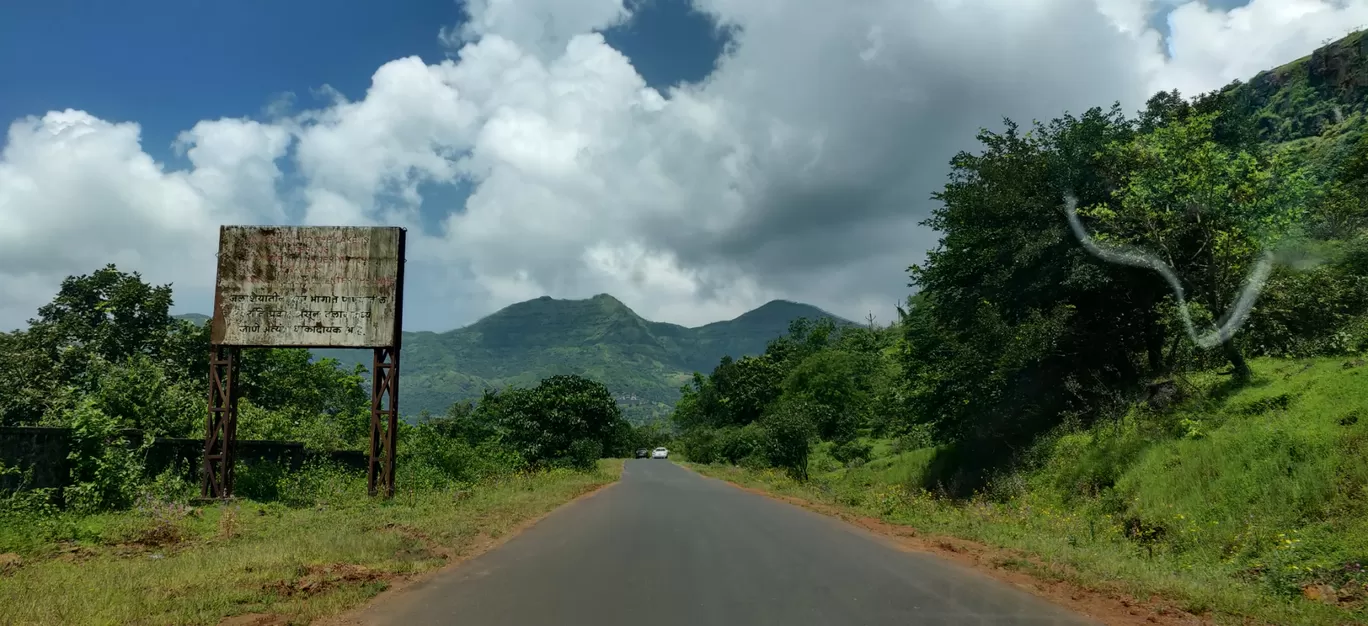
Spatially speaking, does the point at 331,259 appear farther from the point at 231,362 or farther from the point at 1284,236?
the point at 1284,236

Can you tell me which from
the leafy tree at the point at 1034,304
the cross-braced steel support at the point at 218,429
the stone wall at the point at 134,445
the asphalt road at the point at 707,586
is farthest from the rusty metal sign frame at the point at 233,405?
the leafy tree at the point at 1034,304

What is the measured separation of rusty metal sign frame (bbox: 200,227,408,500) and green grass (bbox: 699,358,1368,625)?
12330 millimetres

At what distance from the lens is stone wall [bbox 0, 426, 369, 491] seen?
1459cm

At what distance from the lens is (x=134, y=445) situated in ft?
58.5

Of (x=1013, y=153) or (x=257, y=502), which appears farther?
(x=1013, y=153)

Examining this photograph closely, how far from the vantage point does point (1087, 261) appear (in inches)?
819

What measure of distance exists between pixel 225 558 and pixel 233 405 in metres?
11.2

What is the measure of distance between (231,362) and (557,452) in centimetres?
2073

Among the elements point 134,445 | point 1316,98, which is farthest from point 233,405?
point 1316,98

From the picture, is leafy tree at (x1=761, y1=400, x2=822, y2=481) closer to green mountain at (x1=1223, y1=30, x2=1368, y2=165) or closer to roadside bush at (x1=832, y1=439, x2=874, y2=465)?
roadside bush at (x1=832, y1=439, x2=874, y2=465)

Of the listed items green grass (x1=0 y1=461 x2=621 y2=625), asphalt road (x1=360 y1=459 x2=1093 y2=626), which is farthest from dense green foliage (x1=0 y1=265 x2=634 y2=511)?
asphalt road (x1=360 y1=459 x2=1093 y2=626)

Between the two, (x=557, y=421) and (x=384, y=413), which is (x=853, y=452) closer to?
(x=557, y=421)

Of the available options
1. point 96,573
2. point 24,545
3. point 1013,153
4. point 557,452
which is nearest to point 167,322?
point 557,452

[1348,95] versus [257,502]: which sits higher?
[1348,95]
